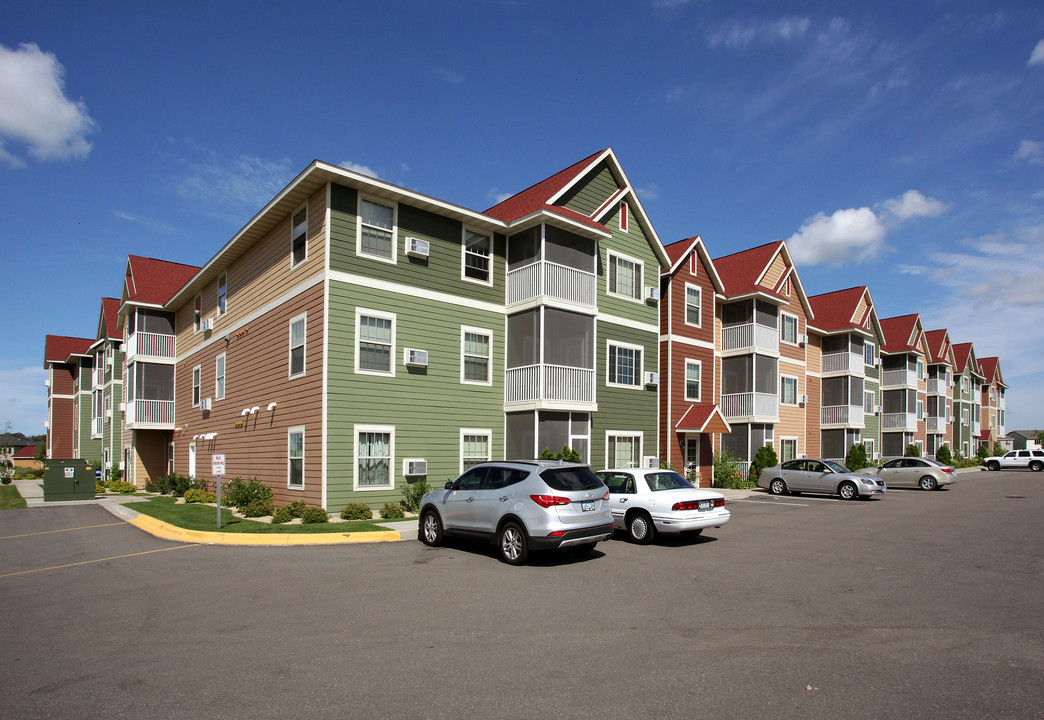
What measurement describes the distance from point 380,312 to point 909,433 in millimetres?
45128

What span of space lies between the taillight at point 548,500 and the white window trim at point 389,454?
805cm

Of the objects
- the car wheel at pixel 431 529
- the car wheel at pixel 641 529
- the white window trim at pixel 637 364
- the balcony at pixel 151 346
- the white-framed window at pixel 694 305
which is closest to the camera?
the car wheel at pixel 431 529

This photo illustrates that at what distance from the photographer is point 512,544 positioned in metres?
11.1

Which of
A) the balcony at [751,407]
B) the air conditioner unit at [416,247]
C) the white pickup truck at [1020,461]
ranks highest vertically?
the air conditioner unit at [416,247]

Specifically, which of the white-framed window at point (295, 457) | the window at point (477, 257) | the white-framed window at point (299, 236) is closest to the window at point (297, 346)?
the white-framed window at point (295, 457)

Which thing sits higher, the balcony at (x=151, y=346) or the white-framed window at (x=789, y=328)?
the white-framed window at (x=789, y=328)

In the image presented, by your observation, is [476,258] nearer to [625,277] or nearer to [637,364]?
[625,277]

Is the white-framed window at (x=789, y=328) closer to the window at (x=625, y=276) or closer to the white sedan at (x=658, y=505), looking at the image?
the window at (x=625, y=276)

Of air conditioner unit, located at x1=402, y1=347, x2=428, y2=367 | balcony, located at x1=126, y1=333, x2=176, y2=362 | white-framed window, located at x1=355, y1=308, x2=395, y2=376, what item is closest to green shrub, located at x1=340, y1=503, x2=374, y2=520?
white-framed window, located at x1=355, y1=308, x2=395, y2=376

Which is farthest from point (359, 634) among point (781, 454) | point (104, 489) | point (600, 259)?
point (781, 454)

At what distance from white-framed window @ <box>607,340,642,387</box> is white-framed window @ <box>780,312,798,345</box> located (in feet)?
45.0

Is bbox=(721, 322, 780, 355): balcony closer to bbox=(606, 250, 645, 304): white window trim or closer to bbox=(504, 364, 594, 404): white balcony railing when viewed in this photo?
bbox=(606, 250, 645, 304): white window trim

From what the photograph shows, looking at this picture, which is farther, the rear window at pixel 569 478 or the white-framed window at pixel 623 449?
the white-framed window at pixel 623 449

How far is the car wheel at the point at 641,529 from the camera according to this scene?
13.3 meters
